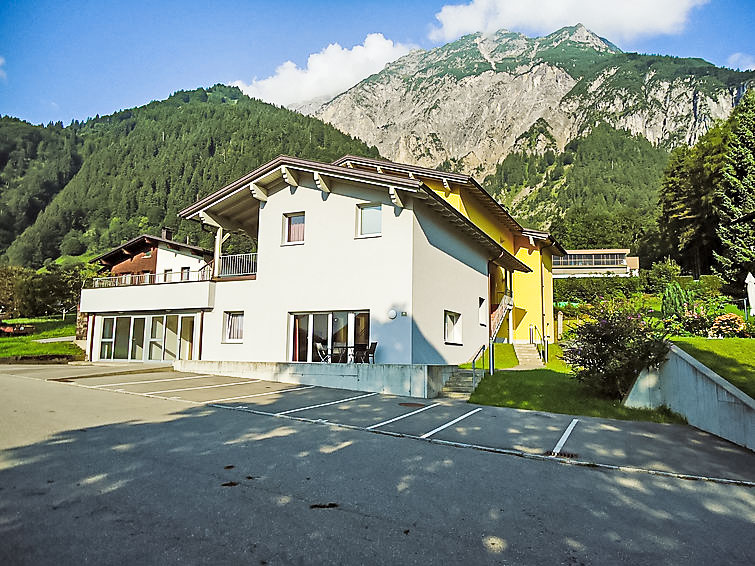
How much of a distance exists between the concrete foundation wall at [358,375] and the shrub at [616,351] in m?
3.55

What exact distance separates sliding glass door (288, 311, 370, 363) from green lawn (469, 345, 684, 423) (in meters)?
4.05

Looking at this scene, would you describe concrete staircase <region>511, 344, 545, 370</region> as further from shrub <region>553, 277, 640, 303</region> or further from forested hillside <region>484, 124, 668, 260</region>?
forested hillside <region>484, 124, 668, 260</region>

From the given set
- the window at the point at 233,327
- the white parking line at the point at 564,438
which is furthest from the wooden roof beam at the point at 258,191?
the white parking line at the point at 564,438

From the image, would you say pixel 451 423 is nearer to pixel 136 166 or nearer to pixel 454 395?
pixel 454 395

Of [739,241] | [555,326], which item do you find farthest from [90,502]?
[739,241]

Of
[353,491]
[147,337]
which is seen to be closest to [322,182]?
[147,337]

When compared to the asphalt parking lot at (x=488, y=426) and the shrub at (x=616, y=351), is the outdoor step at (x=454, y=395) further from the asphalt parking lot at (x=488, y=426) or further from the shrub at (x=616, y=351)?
the shrub at (x=616, y=351)

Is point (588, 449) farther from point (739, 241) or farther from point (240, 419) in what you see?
point (739, 241)

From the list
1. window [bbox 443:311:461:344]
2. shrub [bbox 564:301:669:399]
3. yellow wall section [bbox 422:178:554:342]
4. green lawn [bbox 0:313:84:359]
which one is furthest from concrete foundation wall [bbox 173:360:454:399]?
green lawn [bbox 0:313:84:359]

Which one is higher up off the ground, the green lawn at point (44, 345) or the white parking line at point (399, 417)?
the green lawn at point (44, 345)

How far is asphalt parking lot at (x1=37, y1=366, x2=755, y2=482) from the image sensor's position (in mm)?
7285

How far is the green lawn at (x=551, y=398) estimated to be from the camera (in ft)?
35.6

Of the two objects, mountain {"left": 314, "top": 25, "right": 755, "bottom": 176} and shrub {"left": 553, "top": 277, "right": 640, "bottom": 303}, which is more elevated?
mountain {"left": 314, "top": 25, "right": 755, "bottom": 176}

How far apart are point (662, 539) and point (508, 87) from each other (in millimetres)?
214967
